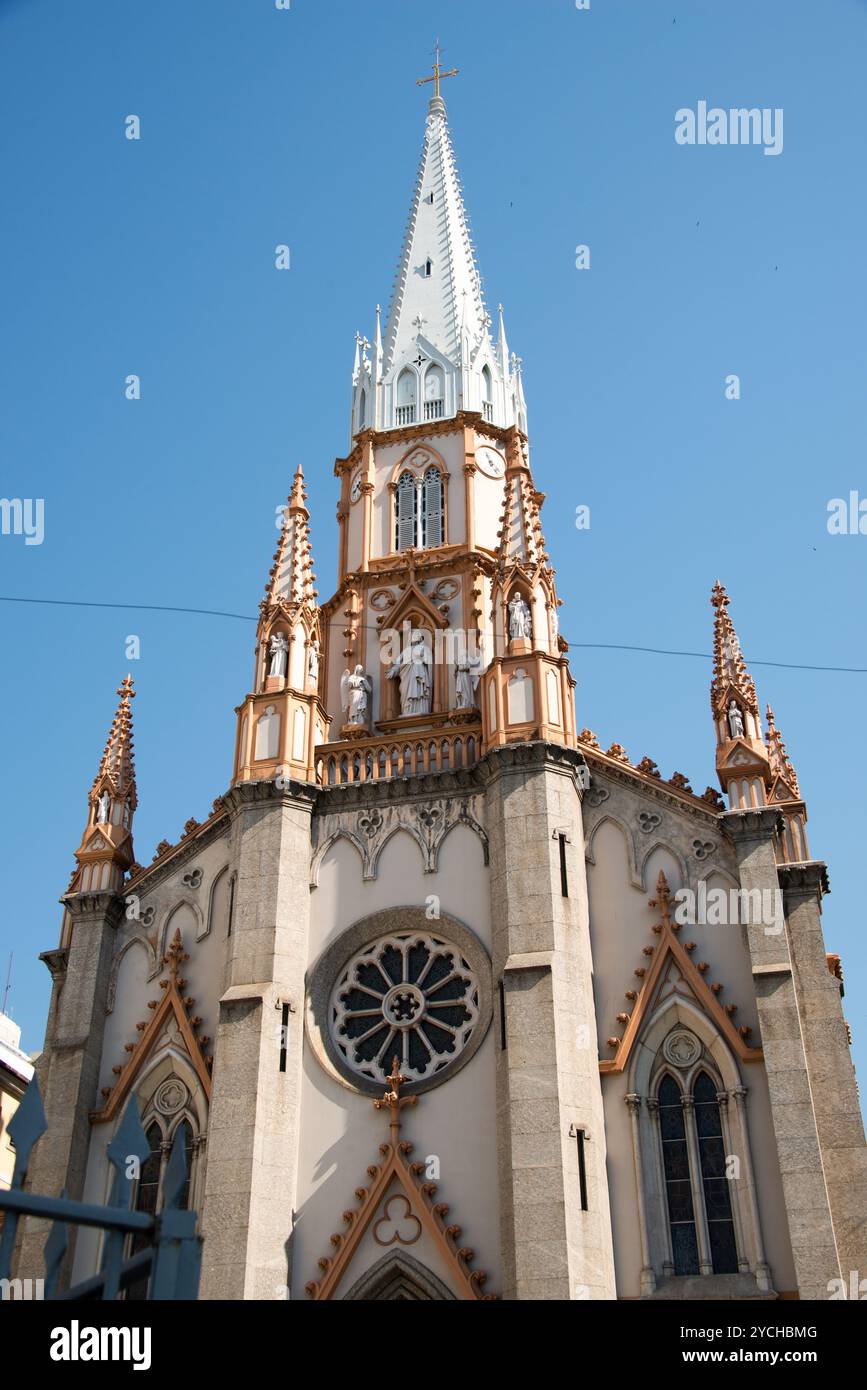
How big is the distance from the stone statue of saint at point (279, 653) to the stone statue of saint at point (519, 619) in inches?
203

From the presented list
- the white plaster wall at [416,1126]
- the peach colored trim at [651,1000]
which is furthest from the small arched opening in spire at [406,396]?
the peach colored trim at [651,1000]

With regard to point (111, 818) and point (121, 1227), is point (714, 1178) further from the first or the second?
point (121, 1227)

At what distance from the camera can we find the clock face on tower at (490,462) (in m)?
37.0

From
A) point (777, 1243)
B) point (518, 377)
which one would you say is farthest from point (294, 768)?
point (518, 377)

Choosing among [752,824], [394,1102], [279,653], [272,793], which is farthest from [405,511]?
[394,1102]

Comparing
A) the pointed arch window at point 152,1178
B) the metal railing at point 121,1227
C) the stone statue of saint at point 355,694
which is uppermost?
the stone statue of saint at point 355,694

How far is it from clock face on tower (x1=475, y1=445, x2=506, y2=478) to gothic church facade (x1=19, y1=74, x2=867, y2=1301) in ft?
20.4

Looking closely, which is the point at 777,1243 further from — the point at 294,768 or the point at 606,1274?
the point at 294,768

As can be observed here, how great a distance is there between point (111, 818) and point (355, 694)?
6689mm

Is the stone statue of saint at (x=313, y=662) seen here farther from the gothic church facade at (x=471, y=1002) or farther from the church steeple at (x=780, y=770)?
the church steeple at (x=780, y=770)

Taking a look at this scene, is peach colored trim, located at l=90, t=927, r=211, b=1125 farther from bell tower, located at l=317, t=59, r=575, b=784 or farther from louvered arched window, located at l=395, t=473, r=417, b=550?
louvered arched window, located at l=395, t=473, r=417, b=550

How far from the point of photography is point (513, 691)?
27078 millimetres
